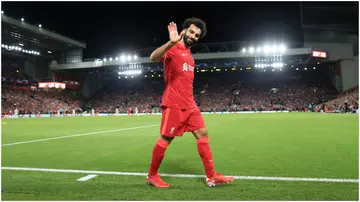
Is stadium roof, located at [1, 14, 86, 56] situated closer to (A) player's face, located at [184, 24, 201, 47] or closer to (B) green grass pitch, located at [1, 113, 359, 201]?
(B) green grass pitch, located at [1, 113, 359, 201]

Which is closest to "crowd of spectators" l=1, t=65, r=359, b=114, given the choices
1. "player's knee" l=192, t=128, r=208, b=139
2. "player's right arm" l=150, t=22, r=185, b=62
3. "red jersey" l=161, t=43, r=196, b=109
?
"player's knee" l=192, t=128, r=208, b=139

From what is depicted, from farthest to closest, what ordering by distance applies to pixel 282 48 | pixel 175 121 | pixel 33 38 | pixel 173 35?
pixel 33 38, pixel 282 48, pixel 175 121, pixel 173 35

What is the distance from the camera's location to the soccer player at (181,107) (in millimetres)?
4027

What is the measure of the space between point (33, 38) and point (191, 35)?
50567 mm

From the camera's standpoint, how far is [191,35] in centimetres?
420

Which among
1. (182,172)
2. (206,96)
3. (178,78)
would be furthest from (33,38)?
(178,78)

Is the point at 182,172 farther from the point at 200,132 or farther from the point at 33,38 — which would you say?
the point at 33,38

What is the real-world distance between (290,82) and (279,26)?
12.2 m

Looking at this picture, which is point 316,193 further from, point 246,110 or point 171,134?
point 246,110

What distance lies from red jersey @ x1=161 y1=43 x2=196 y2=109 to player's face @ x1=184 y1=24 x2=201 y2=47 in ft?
0.39

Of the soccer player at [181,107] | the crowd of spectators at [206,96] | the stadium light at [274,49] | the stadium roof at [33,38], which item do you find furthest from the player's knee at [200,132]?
the stadium light at [274,49]

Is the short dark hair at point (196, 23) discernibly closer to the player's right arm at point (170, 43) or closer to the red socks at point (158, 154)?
the player's right arm at point (170, 43)

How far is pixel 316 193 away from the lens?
357cm

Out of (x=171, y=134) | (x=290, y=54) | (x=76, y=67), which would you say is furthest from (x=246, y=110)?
(x=171, y=134)
